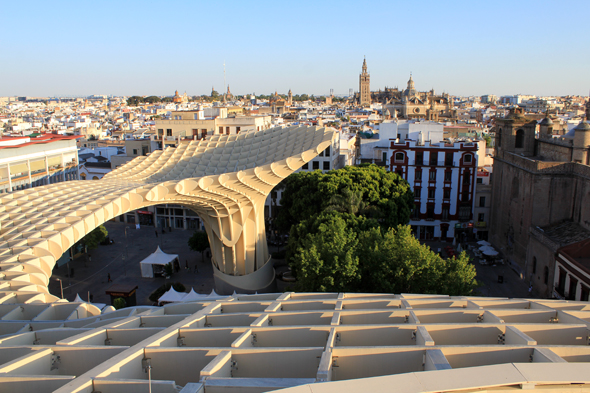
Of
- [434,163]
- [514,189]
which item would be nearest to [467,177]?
[434,163]

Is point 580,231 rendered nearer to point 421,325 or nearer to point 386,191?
point 386,191

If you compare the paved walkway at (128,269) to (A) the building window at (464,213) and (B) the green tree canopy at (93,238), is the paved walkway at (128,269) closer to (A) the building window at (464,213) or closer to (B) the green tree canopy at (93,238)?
(B) the green tree canopy at (93,238)

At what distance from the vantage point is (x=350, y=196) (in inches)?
1220

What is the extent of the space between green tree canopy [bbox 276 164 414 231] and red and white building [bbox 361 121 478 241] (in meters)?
6.13

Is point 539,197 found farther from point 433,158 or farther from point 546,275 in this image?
point 433,158

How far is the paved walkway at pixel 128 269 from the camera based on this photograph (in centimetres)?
3272

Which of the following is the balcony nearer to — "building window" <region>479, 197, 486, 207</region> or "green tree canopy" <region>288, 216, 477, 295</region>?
"building window" <region>479, 197, 486, 207</region>

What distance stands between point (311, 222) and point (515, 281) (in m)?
16.1

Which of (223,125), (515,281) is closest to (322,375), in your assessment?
(515,281)

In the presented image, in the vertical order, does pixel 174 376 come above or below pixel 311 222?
above

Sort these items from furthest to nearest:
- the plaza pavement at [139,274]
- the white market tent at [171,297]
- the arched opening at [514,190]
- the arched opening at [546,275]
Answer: the arched opening at [514,190]
the plaza pavement at [139,274]
the arched opening at [546,275]
the white market tent at [171,297]

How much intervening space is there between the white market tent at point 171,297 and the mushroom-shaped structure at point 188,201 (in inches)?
167

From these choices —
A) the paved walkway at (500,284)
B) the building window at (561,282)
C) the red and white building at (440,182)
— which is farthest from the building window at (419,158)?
the building window at (561,282)

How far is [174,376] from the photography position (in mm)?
8617
